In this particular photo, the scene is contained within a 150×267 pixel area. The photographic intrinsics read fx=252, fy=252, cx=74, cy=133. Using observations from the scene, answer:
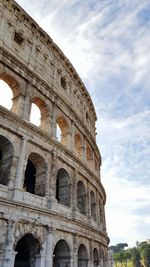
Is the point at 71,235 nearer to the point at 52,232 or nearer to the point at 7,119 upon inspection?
the point at 52,232

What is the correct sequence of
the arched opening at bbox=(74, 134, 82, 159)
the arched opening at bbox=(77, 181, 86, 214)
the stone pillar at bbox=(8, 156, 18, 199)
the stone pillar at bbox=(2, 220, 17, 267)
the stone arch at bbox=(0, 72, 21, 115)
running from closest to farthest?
the stone pillar at bbox=(2, 220, 17, 267), the stone pillar at bbox=(8, 156, 18, 199), the stone arch at bbox=(0, 72, 21, 115), the arched opening at bbox=(77, 181, 86, 214), the arched opening at bbox=(74, 134, 82, 159)

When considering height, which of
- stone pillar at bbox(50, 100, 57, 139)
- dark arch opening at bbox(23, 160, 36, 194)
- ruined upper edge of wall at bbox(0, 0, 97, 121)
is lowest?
dark arch opening at bbox(23, 160, 36, 194)

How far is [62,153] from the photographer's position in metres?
13.7

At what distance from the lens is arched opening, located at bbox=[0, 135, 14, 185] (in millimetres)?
10533

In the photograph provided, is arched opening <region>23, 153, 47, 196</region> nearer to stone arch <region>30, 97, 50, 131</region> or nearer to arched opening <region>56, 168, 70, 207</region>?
arched opening <region>56, 168, 70, 207</region>

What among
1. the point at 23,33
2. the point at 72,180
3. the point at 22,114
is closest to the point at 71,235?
the point at 72,180

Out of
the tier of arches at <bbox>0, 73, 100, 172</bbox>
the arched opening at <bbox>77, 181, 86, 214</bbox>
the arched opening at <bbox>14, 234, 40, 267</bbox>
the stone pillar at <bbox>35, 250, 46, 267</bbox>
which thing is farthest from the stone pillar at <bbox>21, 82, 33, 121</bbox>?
the stone pillar at <bbox>35, 250, 46, 267</bbox>

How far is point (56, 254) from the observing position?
12703mm

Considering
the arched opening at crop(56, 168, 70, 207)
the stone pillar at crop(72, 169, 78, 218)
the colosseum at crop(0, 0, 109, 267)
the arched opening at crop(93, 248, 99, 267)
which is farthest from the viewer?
the arched opening at crop(93, 248, 99, 267)

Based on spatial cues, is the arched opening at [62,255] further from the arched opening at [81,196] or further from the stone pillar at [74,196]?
the arched opening at [81,196]

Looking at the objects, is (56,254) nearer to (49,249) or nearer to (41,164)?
(49,249)

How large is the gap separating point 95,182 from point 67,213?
559 centimetres

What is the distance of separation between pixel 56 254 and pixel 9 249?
14.3ft

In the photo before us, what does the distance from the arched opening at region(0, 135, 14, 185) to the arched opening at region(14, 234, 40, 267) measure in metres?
2.69
